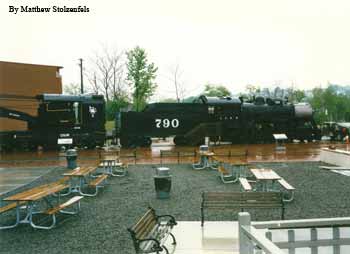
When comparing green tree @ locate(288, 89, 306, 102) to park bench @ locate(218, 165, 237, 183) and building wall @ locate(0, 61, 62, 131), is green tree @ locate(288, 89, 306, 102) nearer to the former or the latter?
building wall @ locate(0, 61, 62, 131)

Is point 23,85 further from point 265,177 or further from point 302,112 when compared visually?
point 265,177

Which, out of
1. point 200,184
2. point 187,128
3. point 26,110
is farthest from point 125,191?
point 26,110

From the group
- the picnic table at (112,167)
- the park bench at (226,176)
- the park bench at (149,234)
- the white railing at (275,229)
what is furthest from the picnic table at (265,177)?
the picnic table at (112,167)

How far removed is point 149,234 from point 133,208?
376cm

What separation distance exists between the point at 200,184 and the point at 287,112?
20141 mm

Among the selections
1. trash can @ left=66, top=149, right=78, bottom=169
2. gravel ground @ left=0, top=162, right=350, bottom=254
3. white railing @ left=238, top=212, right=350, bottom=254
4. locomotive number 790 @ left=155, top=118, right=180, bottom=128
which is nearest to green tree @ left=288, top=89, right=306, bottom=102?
locomotive number 790 @ left=155, top=118, right=180, bottom=128

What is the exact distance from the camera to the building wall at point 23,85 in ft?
116

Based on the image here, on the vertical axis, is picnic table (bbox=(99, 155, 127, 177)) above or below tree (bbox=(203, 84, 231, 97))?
below

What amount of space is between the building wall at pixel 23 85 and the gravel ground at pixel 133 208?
69.0ft

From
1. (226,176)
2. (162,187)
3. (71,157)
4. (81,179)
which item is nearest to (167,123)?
(71,157)

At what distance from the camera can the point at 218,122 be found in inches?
1211

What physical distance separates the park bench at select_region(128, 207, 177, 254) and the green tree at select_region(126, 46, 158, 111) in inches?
1551

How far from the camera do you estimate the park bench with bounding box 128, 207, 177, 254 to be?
5.70 meters

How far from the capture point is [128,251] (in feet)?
23.0
